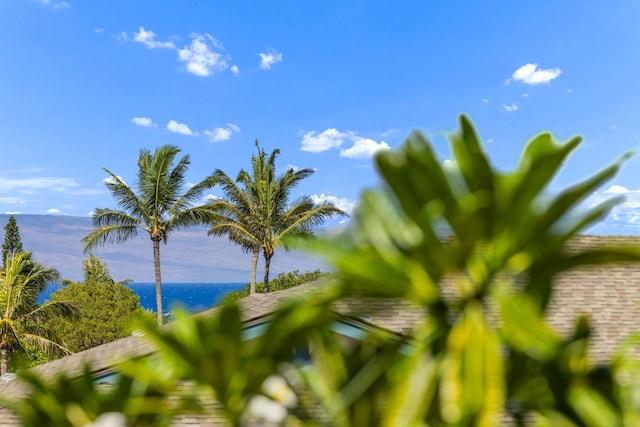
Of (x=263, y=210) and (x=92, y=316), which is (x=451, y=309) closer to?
(x=263, y=210)

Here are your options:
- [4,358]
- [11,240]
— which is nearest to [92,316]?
[11,240]

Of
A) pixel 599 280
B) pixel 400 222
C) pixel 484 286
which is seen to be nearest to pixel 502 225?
pixel 484 286

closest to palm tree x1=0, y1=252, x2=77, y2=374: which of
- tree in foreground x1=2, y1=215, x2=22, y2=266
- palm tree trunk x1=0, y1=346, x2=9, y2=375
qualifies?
palm tree trunk x1=0, y1=346, x2=9, y2=375

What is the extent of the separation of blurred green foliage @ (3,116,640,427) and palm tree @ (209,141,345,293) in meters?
29.4

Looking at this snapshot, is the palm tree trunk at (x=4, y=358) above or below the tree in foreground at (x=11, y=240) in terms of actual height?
below

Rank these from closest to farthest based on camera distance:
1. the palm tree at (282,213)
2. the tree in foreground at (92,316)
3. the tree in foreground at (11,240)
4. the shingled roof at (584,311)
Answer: the shingled roof at (584,311), the palm tree at (282,213), the tree in foreground at (92,316), the tree in foreground at (11,240)

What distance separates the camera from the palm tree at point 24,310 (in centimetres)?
2631

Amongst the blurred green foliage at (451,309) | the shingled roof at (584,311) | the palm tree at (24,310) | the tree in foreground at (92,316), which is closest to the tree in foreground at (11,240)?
the tree in foreground at (92,316)

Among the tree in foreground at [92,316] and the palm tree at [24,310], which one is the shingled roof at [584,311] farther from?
the tree in foreground at [92,316]

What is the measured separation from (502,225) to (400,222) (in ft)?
1.37

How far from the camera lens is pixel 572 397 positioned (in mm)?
2271

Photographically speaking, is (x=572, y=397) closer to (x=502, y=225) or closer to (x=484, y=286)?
(x=484, y=286)

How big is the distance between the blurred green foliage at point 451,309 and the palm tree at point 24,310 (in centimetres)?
2848

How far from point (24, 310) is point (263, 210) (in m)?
14.7
